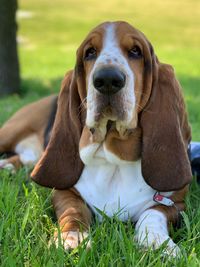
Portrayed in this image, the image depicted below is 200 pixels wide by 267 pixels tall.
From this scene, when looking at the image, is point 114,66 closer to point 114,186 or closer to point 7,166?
point 114,186

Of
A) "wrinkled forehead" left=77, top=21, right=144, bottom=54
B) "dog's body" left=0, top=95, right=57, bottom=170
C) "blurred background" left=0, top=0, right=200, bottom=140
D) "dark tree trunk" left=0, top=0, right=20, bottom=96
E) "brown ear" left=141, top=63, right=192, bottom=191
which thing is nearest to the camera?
"wrinkled forehead" left=77, top=21, right=144, bottom=54

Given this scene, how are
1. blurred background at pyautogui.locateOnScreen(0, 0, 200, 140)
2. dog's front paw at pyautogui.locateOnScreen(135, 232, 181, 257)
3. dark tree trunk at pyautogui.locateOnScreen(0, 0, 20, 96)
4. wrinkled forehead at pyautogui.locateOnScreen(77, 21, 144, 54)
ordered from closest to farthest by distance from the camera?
1. dog's front paw at pyautogui.locateOnScreen(135, 232, 181, 257)
2. wrinkled forehead at pyautogui.locateOnScreen(77, 21, 144, 54)
3. dark tree trunk at pyautogui.locateOnScreen(0, 0, 20, 96)
4. blurred background at pyautogui.locateOnScreen(0, 0, 200, 140)

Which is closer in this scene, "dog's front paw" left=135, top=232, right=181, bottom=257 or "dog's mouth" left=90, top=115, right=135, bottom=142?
"dog's front paw" left=135, top=232, right=181, bottom=257

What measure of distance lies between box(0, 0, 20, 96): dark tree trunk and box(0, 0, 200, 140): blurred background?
58 mm

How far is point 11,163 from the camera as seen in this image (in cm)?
487

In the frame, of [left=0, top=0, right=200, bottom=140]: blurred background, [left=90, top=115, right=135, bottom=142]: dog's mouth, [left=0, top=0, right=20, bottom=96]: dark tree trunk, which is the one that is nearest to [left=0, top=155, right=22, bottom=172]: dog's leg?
[left=90, top=115, right=135, bottom=142]: dog's mouth

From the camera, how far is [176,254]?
9.48ft

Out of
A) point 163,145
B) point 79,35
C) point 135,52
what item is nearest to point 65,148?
point 163,145

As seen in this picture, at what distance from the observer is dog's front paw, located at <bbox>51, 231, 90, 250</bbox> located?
117 inches

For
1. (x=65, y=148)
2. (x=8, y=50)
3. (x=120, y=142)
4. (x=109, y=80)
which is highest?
(x=109, y=80)

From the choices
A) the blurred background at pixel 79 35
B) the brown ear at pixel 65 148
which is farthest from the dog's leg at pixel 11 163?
the blurred background at pixel 79 35

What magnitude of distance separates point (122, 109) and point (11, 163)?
192cm

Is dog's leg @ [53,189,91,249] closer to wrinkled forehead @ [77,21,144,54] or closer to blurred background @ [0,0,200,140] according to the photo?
wrinkled forehead @ [77,21,144,54]

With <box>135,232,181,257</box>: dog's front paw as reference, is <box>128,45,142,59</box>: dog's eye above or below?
above
